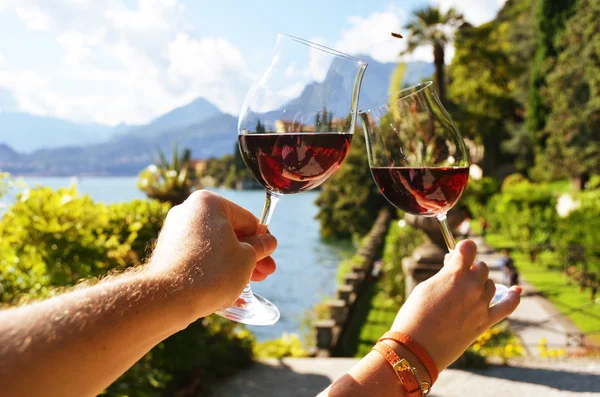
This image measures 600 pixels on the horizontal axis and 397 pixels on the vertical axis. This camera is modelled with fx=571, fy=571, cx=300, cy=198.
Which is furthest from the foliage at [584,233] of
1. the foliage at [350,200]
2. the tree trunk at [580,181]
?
the foliage at [350,200]

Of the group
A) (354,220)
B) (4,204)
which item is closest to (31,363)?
(4,204)

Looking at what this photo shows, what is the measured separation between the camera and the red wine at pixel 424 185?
134cm

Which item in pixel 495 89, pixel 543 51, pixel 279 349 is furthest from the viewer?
pixel 495 89

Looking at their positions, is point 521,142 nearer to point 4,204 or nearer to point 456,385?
point 456,385

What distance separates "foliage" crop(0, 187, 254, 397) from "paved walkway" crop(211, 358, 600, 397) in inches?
34.6

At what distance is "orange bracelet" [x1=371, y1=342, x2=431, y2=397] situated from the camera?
38.2 inches

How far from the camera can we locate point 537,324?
31.1ft

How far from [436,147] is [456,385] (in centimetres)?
408

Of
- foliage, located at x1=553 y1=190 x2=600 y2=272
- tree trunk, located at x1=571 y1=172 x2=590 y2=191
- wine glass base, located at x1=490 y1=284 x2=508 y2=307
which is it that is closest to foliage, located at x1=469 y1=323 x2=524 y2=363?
wine glass base, located at x1=490 y1=284 x2=508 y2=307

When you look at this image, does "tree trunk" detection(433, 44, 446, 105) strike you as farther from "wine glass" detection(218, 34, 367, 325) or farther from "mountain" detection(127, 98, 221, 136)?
"wine glass" detection(218, 34, 367, 325)

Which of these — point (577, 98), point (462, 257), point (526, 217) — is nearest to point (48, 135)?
point (526, 217)

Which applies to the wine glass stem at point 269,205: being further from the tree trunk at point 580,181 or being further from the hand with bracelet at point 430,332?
the tree trunk at point 580,181

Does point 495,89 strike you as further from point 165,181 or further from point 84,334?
point 84,334

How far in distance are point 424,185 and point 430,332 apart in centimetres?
41
